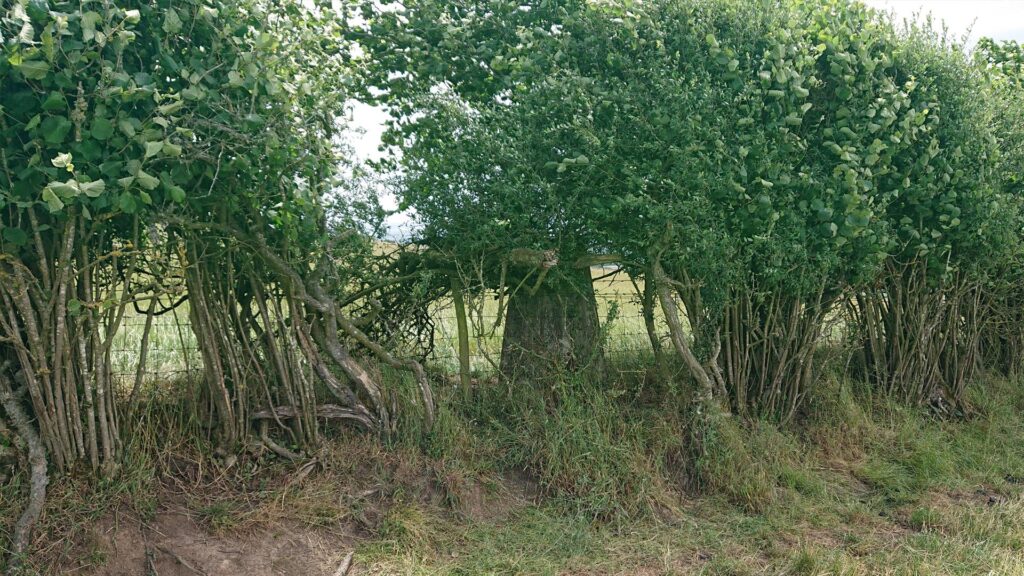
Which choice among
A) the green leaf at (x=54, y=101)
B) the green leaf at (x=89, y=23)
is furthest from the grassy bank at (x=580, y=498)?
the green leaf at (x=89, y=23)

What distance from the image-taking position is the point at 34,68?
366 centimetres

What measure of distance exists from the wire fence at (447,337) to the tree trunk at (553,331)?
14 cm

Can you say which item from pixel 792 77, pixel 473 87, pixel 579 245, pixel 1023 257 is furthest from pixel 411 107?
pixel 1023 257

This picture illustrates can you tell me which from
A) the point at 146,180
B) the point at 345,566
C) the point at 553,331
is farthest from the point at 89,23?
the point at 553,331

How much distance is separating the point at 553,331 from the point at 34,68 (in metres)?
3.80

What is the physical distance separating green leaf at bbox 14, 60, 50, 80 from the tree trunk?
11.0 ft

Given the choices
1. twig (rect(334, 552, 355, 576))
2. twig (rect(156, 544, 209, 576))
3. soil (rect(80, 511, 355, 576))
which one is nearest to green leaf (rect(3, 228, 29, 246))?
soil (rect(80, 511, 355, 576))

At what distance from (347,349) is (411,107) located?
1.95m

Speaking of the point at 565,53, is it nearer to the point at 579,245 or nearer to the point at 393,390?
the point at 579,245

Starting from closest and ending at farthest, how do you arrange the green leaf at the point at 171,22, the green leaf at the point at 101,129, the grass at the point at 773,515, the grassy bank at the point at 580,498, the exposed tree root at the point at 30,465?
the green leaf at the point at 101,129 < the green leaf at the point at 171,22 < the exposed tree root at the point at 30,465 < the grassy bank at the point at 580,498 < the grass at the point at 773,515

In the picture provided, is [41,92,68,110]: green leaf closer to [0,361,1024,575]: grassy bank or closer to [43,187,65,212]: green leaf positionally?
[43,187,65,212]: green leaf

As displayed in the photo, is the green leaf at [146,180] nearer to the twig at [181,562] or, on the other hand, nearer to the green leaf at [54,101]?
the green leaf at [54,101]

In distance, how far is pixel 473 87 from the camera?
6566 millimetres

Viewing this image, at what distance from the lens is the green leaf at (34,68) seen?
3.65 meters
